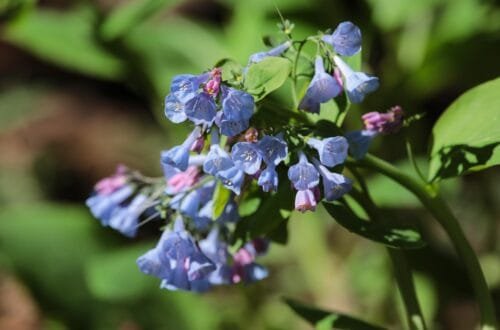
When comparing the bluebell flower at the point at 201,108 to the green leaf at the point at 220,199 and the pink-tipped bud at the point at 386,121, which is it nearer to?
the green leaf at the point at 220,199

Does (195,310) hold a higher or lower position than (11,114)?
lower

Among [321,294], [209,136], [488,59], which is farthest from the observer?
[321,294]

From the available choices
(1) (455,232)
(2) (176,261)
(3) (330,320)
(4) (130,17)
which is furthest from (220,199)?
(4) (130,17)

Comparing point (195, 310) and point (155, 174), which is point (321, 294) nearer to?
point (195, 310)

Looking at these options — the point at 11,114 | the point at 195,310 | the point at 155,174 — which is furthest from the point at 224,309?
the point at 11,114

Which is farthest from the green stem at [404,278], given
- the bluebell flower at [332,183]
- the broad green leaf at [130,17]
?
the broad green leaf at [130,17]

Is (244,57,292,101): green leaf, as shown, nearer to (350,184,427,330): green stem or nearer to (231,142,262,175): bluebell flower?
(231,142,262,175): bluebell flower
